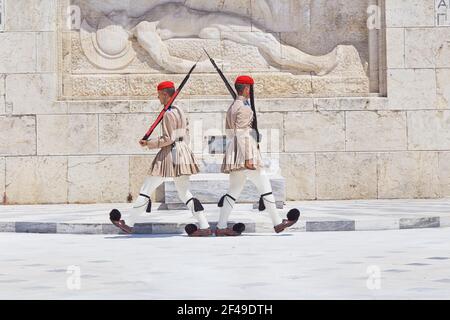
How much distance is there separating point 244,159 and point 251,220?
1376 millimetres

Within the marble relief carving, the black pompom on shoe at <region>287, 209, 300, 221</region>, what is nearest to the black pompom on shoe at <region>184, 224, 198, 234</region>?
the black pompom on shoe at <region>287, 209, 300, 221</region>

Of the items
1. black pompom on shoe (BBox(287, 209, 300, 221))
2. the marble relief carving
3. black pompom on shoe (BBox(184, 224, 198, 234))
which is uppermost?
the marble relief carving

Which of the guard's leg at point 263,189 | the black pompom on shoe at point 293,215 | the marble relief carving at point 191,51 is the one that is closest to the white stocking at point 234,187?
the guard's leg at point 263,189

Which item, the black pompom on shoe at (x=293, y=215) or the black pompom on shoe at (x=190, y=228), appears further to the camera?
the black pompom on shoe at (x=190, y=228)

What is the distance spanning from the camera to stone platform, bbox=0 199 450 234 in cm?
1051

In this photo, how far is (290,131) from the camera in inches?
579

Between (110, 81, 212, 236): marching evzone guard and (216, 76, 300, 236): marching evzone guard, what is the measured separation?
323mm

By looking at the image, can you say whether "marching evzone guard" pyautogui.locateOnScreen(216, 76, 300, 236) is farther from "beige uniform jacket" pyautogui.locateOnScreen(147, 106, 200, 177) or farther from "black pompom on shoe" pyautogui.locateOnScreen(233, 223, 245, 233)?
"beige uniform jacket" pyautogui.locateOnScreen(147, 106, 200, 177)

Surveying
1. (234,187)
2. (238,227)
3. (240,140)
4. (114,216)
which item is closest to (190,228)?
(238,227)

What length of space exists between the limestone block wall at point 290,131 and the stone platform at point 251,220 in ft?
6.07

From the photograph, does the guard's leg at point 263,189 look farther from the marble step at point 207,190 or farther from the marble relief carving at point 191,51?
the marble relief carving at point 191,51

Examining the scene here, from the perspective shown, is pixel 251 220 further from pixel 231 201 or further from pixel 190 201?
pixel 190 201

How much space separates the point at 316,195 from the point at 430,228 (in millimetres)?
3976

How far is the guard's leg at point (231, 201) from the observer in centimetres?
967
